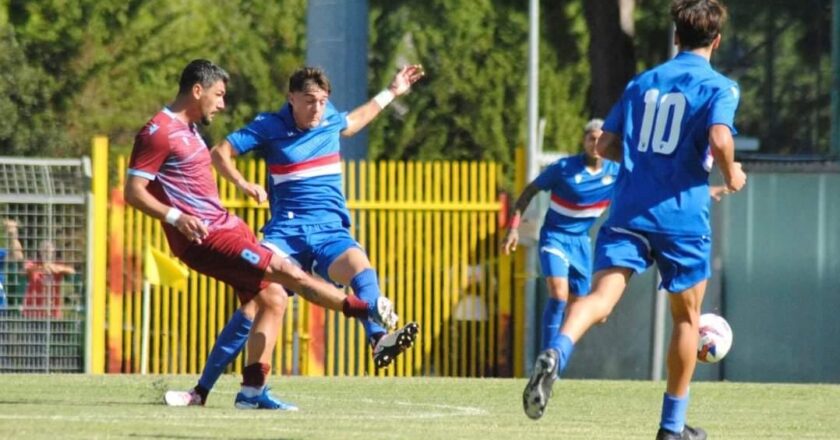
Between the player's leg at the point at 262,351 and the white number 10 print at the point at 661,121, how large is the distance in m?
3.10

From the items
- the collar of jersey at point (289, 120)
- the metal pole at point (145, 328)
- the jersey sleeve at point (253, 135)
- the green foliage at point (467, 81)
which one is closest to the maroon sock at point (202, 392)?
the jersey sleeve at point (253, 135)

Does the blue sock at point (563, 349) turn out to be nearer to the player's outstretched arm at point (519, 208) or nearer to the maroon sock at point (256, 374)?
the maroon sock at point (256, 374)

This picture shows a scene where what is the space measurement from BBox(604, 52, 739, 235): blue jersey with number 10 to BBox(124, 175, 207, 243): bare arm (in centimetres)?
267

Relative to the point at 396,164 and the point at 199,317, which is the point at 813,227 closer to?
the point at 396,164

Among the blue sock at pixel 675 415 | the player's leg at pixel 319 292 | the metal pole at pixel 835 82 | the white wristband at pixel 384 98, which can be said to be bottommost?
the blue sock at pixel 675 415

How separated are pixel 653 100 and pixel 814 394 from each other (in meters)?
5.72

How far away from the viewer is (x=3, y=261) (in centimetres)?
1855

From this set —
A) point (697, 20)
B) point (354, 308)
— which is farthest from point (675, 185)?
point (354, 308)

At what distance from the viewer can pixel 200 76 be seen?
11195 millimetres

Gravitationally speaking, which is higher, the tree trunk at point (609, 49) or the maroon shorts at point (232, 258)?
the tree trunk at point (609, 49)

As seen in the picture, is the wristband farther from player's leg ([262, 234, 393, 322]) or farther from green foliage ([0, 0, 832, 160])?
green foliage ([0, 0, 832, 160])

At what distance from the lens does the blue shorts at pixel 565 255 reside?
16.3 meters

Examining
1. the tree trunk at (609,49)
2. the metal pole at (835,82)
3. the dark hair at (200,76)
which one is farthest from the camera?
the tree trunk at (609,49)

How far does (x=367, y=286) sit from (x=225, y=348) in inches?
38.3
